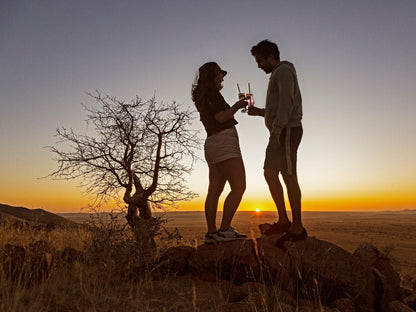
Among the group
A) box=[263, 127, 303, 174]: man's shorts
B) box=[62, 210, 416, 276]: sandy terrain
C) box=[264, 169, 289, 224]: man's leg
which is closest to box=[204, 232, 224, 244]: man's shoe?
box=[62, 210, 416, 276]: sandy terrain

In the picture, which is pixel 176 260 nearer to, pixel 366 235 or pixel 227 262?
pixel 227 262

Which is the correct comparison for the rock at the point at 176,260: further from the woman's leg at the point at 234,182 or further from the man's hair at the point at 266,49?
the man's hair at the point at 266,49

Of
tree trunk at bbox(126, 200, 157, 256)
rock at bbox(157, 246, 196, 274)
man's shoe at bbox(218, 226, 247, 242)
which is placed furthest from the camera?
tree trunk at bbox(126, 200, 157, 256)

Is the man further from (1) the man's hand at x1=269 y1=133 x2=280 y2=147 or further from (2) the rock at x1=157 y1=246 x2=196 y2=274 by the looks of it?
(2) the rock at x1=157 y1=246 x2=196 y2=274

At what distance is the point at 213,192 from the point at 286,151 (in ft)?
4.22

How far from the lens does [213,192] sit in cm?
567

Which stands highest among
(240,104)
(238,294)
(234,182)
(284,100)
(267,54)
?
(267,54)

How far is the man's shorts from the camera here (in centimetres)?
508

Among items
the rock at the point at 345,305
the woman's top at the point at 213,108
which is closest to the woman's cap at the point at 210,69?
the woman's top at the point at 213,108

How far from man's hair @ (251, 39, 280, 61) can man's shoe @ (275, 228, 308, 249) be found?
8.29 ft

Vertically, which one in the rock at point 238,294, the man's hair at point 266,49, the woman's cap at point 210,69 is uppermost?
the man's hair at point 266,49

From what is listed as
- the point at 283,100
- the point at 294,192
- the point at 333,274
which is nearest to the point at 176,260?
the point at 294,192

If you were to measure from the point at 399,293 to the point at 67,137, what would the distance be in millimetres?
7152

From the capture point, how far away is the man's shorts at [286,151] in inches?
200
